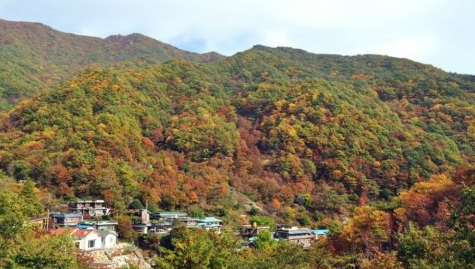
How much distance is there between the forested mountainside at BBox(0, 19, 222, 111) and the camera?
71.8 metres

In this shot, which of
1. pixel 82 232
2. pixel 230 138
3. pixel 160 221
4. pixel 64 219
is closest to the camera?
pixel 82 232

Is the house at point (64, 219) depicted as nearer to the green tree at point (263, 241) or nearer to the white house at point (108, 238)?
the white house at point (108, 238)

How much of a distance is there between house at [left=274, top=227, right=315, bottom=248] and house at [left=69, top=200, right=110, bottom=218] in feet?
47.7

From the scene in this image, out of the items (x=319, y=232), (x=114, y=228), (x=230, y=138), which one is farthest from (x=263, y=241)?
(x=230, y=138)

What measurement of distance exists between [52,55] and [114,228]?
326 feet

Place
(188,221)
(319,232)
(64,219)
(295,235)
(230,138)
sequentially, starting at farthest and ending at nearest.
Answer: (230,138) → (319,232) → (295,235) → (188,221) → (64,219)

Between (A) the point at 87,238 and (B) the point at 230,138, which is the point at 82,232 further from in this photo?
(B) the point at 230,138

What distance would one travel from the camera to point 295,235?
39406 millimetres

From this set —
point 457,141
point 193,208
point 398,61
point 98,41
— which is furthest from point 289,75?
point 98,41

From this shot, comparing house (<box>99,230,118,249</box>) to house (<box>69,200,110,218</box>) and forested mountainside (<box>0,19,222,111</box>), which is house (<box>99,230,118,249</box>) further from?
forested mountainside (<box>0,19,222,111</box>)

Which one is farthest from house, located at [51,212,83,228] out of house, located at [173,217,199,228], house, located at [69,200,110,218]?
house, located at [173,217,199,228]

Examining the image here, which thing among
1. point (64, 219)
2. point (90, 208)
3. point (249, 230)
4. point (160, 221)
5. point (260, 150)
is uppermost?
point (260, 150)

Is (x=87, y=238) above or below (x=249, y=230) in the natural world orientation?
above

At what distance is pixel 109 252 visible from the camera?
30.8 metres
